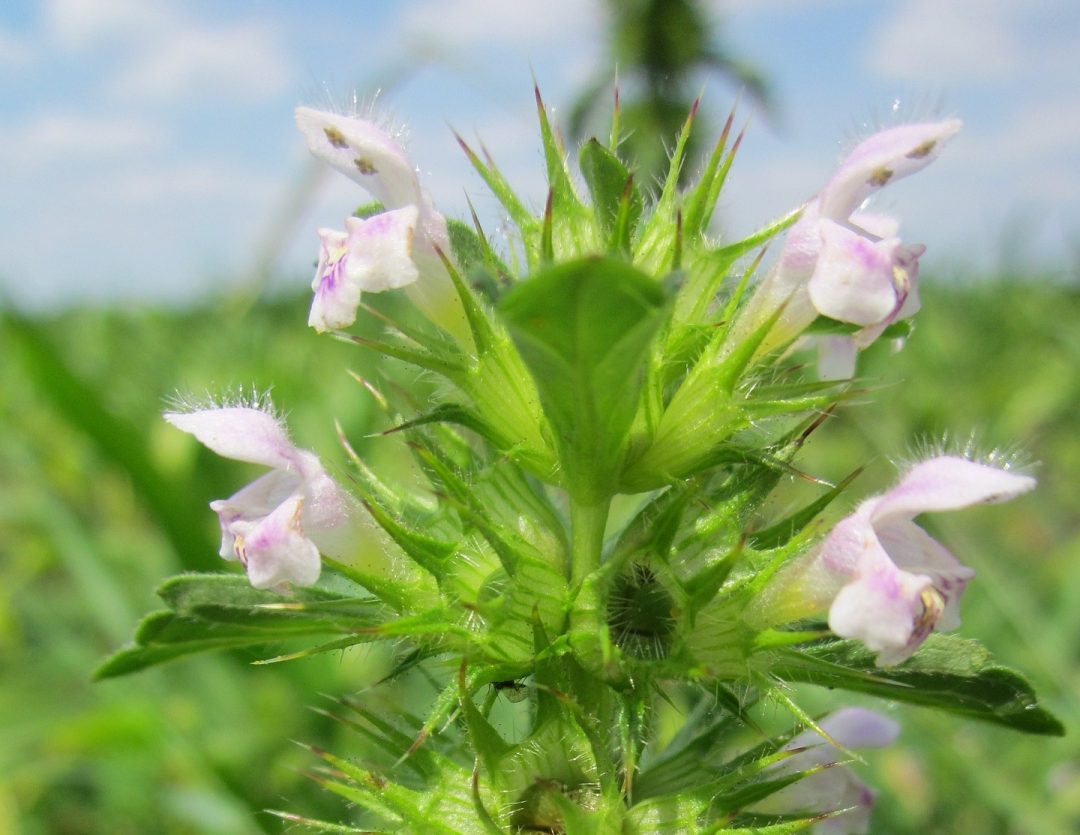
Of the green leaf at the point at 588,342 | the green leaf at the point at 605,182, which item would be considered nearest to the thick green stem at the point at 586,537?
the green leaf at the point at 588,342

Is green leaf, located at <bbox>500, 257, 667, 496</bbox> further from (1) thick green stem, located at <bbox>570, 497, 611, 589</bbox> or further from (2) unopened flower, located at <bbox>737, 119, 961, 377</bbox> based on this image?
(2) unopened flower, located at <bbox>737, 119, 961, 377</bbox>

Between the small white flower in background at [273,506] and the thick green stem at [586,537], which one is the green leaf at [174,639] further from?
the thick green stem at [586,537]

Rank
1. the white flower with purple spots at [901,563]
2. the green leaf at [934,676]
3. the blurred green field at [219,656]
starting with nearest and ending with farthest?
the white flower with purple spots at [901,563] < the green leaf at [934,676] < the blurred green field at [219,656]

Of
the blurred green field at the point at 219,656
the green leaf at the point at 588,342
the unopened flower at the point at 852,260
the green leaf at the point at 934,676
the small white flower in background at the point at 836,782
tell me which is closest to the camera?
the green leaf at the point at 588,342

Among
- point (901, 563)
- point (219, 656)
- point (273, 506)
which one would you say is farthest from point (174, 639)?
point (219, 656)

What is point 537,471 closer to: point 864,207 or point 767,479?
point 767,479

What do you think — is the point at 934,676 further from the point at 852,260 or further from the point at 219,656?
the point at 219,656

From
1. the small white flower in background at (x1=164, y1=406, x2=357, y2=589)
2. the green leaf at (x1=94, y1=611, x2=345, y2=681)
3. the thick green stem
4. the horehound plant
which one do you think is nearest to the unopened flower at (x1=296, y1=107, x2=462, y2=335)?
the horehound plant

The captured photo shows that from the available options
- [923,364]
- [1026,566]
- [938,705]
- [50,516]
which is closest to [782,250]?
[938,705]
